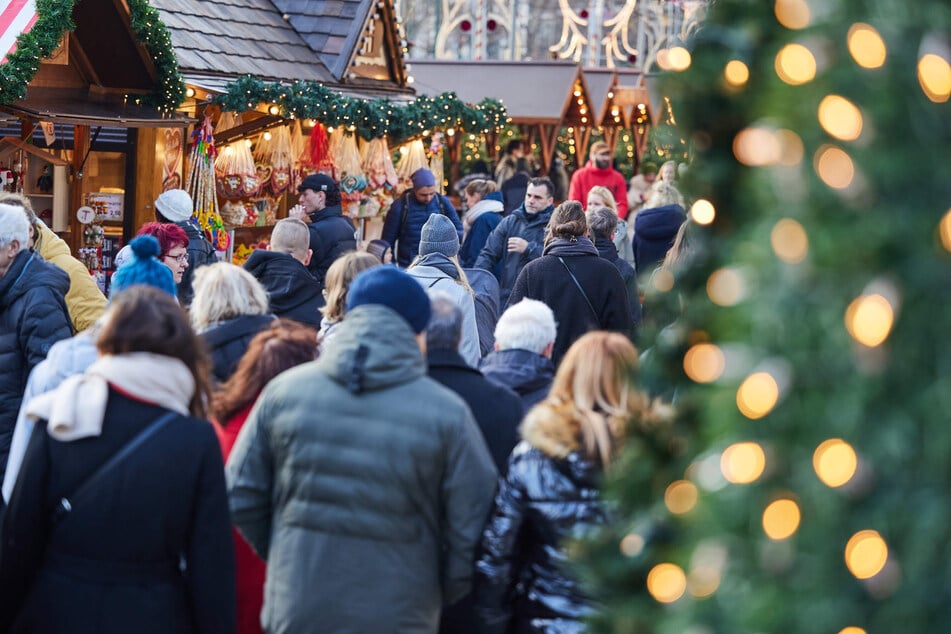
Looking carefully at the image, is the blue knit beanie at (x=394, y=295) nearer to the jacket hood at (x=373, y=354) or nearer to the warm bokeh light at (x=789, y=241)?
the jacket hood at (x=373, y=354)

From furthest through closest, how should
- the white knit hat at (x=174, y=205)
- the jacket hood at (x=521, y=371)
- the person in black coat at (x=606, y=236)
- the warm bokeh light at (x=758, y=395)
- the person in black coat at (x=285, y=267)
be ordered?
the person in black coat at (x=606, y=236) → the white knit hat at (x=174, y=205) → the person in black coat at (x=285, y=267) → the jacket hood at (x=521, y=371) → the warm bokeh light at (x=758, y=395)

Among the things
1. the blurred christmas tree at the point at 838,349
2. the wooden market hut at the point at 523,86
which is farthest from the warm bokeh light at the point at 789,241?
the wooden market hut at the point at 523,86

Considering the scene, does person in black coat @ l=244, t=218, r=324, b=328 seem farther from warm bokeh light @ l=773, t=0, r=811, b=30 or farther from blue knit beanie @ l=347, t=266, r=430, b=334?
warm bokeh light @ l=773, t=0, r=811, b=30

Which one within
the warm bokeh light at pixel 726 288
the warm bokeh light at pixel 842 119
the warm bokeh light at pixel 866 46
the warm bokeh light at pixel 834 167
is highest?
the warm bokeh light at pixel 866 46

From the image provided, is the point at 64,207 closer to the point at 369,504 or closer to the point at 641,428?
the point at 369,504

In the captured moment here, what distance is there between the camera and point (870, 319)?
6.94ft

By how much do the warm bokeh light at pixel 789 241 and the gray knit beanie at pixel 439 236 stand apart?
5.44 metres

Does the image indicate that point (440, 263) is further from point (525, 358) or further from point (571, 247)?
point (525, 358)

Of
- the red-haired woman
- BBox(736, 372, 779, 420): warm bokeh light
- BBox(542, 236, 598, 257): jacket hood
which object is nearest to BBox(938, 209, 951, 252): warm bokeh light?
BBox(736, 372, 779, 420): warm bokeh light

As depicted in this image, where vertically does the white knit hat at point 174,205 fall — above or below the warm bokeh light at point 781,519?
below

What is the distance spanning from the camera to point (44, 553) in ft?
12.5

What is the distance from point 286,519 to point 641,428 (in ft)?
5.14

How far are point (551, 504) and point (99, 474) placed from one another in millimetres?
1301

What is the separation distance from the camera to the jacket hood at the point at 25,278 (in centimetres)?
573
